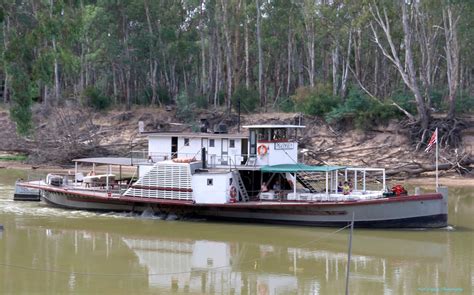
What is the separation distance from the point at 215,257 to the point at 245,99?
98.9 feet

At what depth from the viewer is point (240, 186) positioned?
26.8 meters

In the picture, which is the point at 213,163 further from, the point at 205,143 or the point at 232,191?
the point at 232,191

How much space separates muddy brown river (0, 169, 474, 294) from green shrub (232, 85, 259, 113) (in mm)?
23539

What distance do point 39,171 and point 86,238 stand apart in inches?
725

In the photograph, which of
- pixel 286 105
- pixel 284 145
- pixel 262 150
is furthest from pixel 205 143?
pixel 286 105

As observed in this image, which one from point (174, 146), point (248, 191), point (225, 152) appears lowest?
point (248, 191)

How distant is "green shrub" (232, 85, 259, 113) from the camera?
5097 centimetres

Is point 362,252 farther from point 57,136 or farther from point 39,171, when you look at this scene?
point 57,136

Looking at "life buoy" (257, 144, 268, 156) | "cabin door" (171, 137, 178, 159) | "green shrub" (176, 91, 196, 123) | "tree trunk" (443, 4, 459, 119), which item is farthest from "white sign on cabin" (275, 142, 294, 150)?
"green shrub" (176, 91, 196, 123)

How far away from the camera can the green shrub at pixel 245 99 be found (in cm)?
5097

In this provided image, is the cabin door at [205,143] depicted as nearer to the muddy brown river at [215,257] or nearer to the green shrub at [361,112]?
the muddy brown river at [215,257]

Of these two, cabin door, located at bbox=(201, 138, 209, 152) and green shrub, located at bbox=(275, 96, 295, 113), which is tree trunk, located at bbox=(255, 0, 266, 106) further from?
cabin door, located at bbox=(201, 138, 209, 152)

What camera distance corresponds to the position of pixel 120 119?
51.1 meters

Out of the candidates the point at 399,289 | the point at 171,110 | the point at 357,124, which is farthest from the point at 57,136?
the point at 399,289
